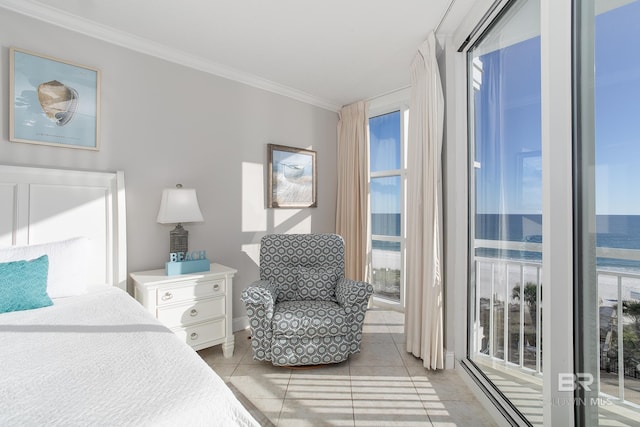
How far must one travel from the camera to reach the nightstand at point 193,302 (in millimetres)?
2143

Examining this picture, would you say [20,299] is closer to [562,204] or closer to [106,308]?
[106,308]

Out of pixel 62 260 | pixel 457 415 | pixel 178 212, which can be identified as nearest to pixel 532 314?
pixel 457 415

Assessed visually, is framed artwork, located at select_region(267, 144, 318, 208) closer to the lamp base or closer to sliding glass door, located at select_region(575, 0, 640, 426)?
the lamp base

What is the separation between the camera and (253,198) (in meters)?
3.18

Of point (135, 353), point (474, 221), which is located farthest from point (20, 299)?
point (474, 221)

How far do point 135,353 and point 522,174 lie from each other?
1.99 m

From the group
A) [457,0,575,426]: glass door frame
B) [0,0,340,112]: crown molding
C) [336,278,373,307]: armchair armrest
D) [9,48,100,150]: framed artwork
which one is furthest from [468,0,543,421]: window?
[9,48,100,150]: framed artwork

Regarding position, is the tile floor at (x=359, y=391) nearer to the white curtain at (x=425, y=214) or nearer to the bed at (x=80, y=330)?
the white curtain at (x=425, y=214)

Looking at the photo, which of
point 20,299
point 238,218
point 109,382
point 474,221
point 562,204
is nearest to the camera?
point 109,382

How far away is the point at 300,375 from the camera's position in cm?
219

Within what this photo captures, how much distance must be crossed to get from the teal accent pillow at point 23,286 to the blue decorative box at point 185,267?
745 millimetres

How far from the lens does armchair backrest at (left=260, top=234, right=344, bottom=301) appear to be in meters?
2.68

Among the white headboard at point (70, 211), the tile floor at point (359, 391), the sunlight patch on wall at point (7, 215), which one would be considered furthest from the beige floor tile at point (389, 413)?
the sunlight patch on wall at point (7, 215)

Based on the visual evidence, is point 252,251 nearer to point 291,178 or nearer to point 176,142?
point 291,178
